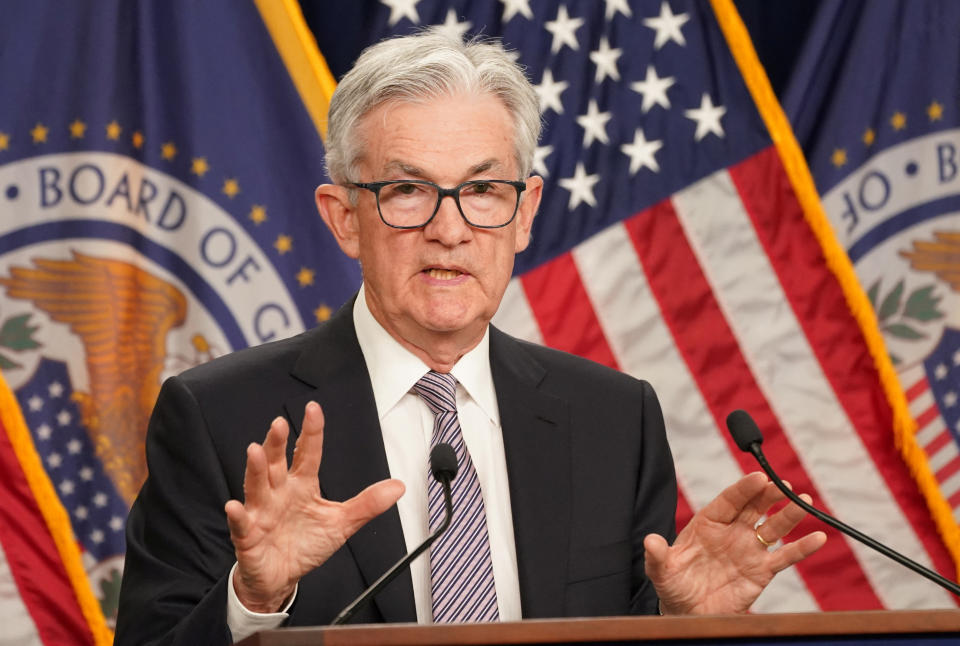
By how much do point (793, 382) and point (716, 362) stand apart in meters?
0.21

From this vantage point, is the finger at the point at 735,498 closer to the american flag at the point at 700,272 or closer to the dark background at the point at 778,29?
the american flag at the point at 700,272

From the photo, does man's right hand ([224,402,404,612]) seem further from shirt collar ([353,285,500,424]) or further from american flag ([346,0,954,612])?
american flag ([346,0,954,612])

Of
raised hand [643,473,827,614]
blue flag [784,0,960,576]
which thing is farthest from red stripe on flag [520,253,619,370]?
raised hand [643,473,827,614]

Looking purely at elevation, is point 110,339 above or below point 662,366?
above

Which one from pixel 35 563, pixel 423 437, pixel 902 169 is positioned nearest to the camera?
pixel 423 437

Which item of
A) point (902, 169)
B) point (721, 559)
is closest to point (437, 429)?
point (721, 559)

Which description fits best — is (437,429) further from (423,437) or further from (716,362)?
(716,362)

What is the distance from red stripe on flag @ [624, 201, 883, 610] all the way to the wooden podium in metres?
2.05

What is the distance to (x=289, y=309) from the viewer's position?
3049 millimetres

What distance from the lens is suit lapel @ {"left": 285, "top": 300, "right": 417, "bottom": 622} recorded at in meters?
1.67

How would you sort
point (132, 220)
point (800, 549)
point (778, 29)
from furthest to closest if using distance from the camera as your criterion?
point (778, 29) → point (132, 220) → point (800, 549)

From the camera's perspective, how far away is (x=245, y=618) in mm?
1437

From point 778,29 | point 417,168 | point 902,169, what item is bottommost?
point 902,169

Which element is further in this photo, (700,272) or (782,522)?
(700,272)
